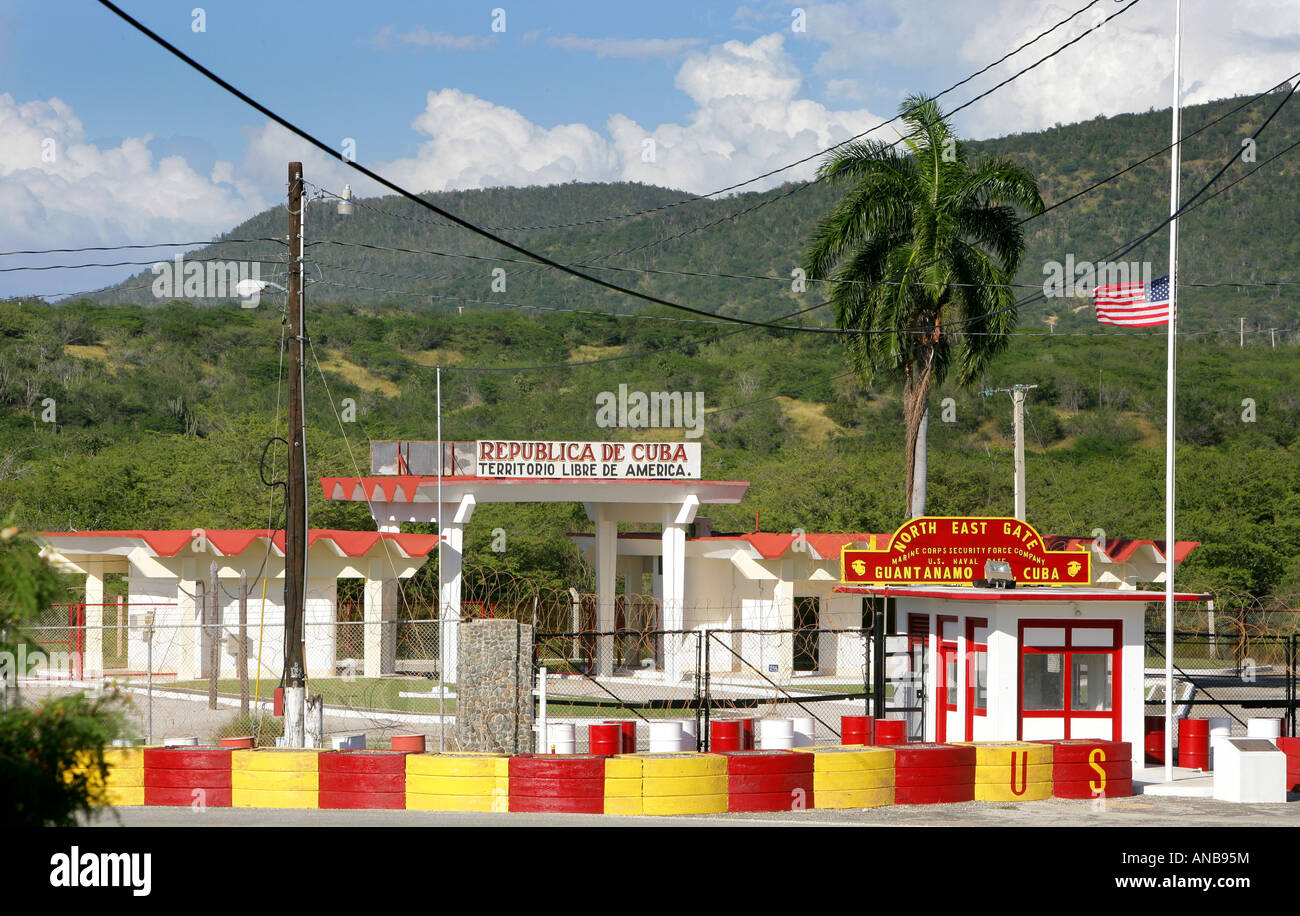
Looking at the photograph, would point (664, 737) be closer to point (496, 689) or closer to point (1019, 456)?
point (496, 689)

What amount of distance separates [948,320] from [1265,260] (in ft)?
353

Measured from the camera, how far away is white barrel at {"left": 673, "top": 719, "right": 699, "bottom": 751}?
19.4 metres

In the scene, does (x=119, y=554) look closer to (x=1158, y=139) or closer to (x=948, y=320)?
(x=948, y=320)

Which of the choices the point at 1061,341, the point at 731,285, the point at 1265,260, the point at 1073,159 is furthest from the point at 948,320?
the point at 1073,159

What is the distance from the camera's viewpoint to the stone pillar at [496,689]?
1778 centimetres

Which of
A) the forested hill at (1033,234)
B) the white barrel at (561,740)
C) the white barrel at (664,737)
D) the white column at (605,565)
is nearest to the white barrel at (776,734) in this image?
the white barrel at (664,737)

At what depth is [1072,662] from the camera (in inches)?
819

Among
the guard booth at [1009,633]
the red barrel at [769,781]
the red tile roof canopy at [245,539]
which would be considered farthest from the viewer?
the red tile roof canopy at [245,539]

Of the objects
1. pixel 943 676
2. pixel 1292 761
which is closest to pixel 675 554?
pixel 943 676

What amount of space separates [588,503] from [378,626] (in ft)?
21.2

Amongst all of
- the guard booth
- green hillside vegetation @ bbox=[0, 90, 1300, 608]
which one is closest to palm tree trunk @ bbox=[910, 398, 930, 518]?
the guard booth

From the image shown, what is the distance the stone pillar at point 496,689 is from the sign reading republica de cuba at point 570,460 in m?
16.6

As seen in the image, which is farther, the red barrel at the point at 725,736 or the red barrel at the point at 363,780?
the red barrel at the point at 725,736

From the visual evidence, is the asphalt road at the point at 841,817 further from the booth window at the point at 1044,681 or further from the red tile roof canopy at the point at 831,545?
the red tile roof canopy at the point at 831,545
